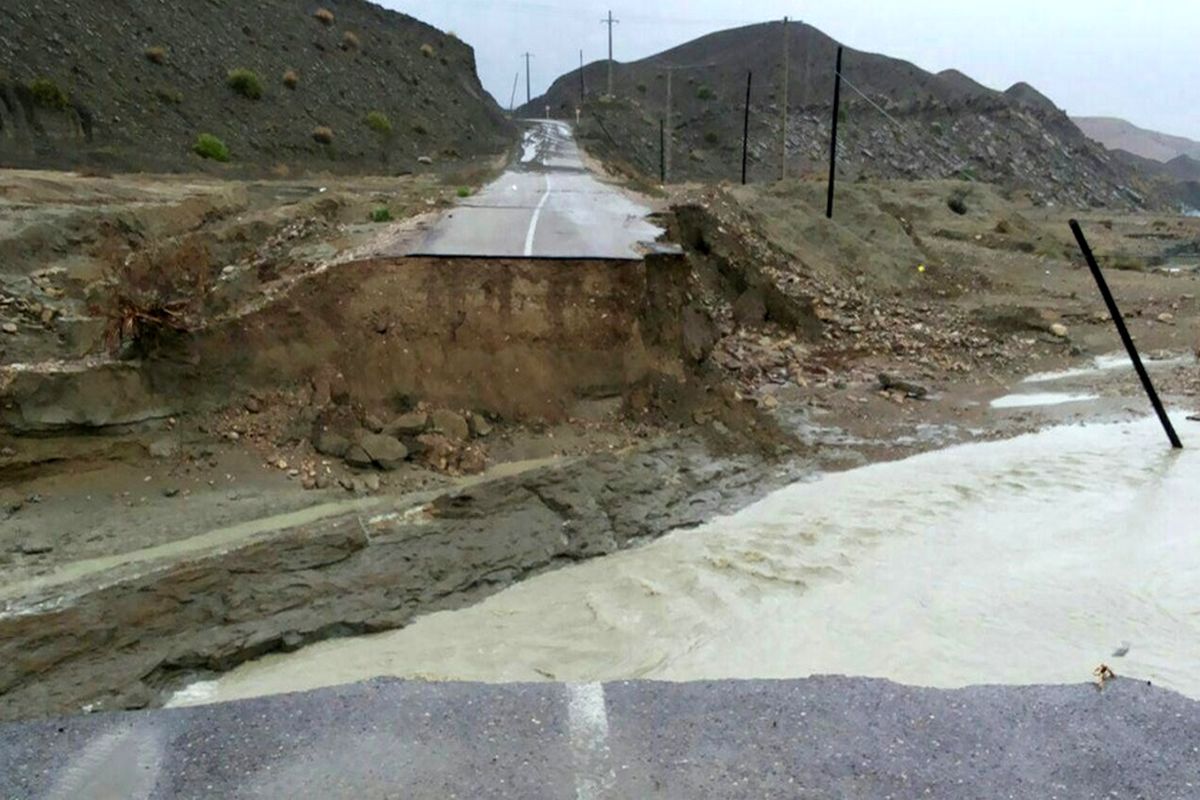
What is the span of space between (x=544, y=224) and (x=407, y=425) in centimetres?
731

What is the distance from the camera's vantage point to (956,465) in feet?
39.5

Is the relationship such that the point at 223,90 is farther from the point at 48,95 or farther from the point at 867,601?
the point at 867,601

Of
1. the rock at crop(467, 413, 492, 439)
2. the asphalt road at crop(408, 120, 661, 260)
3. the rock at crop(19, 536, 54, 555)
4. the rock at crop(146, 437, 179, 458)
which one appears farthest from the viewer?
the asphalt road at crop(408, 120, 661, 260)

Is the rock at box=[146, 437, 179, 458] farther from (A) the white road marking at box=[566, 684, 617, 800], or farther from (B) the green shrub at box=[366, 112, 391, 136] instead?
(B) the green shrub at box=[366, 112, 391, 136]

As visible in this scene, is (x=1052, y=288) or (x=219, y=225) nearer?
(x=219, y=225)

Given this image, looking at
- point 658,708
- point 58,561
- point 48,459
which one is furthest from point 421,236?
point 658,708

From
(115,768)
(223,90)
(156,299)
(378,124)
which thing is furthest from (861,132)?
(115,768)

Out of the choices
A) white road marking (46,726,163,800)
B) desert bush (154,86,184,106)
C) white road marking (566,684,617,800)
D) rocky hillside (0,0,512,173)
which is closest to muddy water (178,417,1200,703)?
white road marking (46,726,163,800)

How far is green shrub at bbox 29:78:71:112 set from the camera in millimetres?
27766

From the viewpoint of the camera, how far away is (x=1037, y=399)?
1491cm

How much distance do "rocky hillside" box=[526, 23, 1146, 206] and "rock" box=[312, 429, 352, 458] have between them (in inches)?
1796

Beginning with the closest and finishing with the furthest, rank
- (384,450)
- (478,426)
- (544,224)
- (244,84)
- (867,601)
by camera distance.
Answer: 1. (867,601)
2. (384,450)
3. (478,426)
4. (544,224)
5. (244,84)

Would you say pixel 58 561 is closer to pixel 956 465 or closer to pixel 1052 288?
pixel 956 465

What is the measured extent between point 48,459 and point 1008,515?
31.5 feet
